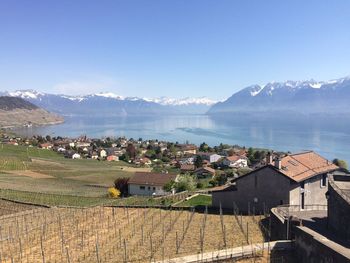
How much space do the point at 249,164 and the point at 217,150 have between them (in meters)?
26.1

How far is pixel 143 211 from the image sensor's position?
80.2ft

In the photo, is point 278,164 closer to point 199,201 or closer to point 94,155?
point 199,201

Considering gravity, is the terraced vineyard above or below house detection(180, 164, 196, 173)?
above

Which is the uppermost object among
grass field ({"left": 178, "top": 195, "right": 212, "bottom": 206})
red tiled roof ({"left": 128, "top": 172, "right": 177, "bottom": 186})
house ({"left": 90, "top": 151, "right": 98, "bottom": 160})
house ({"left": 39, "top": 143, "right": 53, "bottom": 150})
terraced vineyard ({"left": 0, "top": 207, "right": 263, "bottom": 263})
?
terraced vineyard ({"left": 0, "top": 207, "right": 263, "bottom": 263})

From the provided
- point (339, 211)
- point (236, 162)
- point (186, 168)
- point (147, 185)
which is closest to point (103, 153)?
point (186, 168)

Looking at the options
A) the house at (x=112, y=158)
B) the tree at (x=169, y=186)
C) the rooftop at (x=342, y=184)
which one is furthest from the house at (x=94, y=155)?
the rooftop at (x=342, y=184)

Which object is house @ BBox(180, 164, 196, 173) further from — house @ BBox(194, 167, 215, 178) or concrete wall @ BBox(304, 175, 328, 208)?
concrete wall @ BBox(304, 175, 328, 208)

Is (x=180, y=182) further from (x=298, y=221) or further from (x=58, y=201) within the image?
(x=298, y=221)

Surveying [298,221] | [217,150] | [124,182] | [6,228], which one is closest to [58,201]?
[6,228]

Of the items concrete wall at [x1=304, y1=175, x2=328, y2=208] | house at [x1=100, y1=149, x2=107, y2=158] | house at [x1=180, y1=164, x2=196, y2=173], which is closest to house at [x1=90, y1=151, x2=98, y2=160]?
house at [x1=100, y1=149, x2=107, y2=158]

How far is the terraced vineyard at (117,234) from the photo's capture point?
52.1ft

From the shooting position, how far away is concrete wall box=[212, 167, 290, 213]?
72.5 ft

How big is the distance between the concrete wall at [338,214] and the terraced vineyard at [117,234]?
2942 millimetres

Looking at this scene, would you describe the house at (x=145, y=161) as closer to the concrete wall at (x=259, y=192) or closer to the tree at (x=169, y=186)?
the tree at (x=169, y=186)
